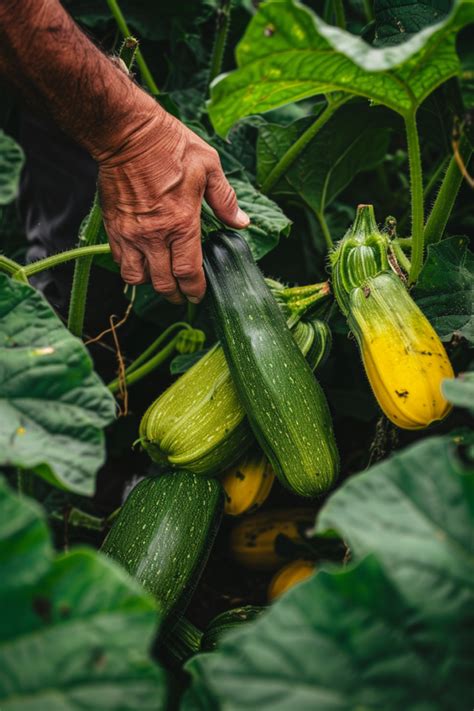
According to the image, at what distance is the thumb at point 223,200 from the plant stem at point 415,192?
1.39 feet

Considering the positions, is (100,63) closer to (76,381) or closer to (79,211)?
(76,381)

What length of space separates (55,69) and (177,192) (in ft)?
1.21

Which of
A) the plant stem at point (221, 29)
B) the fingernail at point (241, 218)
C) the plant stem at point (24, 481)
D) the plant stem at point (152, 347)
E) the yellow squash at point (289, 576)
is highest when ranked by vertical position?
the plant stem at point (221, 29)

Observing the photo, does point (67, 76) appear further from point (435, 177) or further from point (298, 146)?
point (435, 177)

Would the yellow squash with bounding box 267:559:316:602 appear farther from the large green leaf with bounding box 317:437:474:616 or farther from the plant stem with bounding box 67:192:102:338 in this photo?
the large green leaf with bounding box 317:437:474:616

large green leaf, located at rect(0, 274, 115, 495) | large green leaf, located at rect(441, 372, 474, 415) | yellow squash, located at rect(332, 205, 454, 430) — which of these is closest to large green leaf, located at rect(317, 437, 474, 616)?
large green leaf, located at rect(441, 372, 474, 415)

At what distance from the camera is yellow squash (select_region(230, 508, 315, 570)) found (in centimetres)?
213

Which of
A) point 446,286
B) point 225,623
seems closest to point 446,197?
point 446,286

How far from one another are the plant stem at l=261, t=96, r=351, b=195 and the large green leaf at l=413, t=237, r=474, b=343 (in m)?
0.61

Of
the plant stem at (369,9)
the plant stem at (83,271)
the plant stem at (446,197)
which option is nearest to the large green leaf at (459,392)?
the plant stem at (446,197)

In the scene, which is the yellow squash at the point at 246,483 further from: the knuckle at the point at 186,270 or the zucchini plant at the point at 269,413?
the knuckle at the point at 186,270

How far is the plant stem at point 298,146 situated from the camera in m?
2.11

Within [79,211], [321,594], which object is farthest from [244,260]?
[321,594]

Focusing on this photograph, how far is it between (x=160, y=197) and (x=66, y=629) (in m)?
1.07
